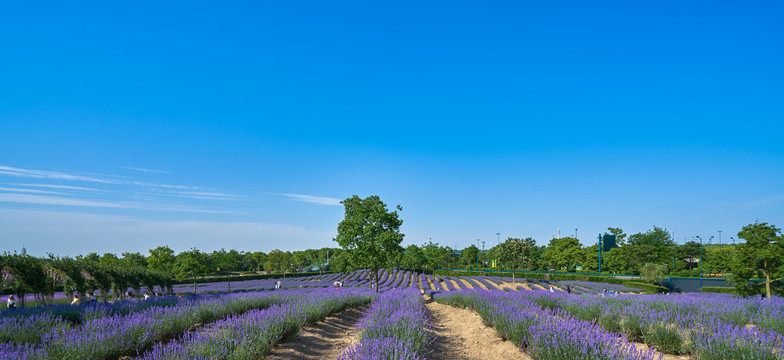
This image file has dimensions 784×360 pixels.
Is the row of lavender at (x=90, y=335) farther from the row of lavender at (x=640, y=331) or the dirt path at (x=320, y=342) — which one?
the row of lavender at (x=640, y=331)

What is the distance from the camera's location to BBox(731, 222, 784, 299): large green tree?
637 inches

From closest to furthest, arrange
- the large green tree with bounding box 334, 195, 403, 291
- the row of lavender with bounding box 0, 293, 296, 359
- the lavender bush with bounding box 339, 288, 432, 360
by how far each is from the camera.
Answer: the lavender bush with bounding box 339, 288, 432, 360
the row of lavender with bounding box 0, 293, 296, 359
the large green tree with bounding box 334, 195, 403, 291

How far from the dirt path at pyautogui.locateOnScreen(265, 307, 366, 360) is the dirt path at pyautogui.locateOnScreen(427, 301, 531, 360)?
6.45ft

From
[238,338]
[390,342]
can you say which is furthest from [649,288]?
[238,338]

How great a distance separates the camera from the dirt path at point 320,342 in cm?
725

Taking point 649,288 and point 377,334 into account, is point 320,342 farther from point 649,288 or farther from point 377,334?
point 649,288

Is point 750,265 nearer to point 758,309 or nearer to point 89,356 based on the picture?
point 758,309

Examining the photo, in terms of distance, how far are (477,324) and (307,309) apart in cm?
468

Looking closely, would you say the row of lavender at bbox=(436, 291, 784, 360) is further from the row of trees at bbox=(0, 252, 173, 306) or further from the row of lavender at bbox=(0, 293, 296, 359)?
the row of trees at bbox=(0, 252, 173, 306)

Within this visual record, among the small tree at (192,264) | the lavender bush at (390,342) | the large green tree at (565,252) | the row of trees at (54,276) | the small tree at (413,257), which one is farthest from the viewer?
the large green tree at (565,252)

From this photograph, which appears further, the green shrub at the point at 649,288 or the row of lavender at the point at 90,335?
the green shrub at the point at 649,288

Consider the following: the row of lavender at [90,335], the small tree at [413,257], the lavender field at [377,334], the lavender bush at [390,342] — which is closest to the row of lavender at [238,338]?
the lavender field at [377,334]

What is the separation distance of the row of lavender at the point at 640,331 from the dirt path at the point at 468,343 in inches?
11.1

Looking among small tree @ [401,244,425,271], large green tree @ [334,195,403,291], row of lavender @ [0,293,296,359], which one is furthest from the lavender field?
small tree @ [401,244,425,271]
